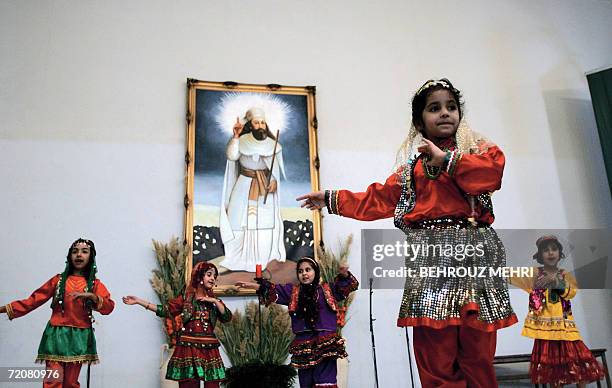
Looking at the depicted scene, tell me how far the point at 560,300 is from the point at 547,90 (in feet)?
11.2

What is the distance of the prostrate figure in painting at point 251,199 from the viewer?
577cm

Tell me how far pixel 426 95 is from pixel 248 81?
4015 mm

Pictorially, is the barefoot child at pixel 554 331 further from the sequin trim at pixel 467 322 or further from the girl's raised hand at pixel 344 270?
the sequin trim at pixel 467 322

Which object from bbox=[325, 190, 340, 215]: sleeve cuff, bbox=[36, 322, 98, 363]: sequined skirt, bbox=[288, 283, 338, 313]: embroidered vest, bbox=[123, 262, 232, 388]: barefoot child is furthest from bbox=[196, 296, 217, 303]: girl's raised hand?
bbox=[325, 190, 340, 215]: sleeve cuff

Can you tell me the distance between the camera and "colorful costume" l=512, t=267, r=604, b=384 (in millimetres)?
4551

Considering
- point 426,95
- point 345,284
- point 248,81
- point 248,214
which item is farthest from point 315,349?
point 248,81

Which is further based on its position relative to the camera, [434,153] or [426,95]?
[426,95]

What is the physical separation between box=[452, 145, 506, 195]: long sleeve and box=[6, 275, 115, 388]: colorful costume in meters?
3.11

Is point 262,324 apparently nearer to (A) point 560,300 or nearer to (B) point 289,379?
(B) point 289,379

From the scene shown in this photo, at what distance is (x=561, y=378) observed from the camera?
455cm

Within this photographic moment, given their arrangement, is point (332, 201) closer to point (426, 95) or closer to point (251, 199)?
point (426, 95)

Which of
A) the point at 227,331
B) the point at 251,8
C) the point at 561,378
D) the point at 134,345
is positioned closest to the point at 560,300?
the point at 561,378

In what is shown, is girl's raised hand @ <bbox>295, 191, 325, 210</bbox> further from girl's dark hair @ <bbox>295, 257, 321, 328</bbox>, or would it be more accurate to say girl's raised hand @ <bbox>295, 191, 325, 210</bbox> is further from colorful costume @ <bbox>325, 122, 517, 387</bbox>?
girl's dark hair @ <bbox>295, 257, 321, 328</bbox>

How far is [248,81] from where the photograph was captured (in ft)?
20.9
